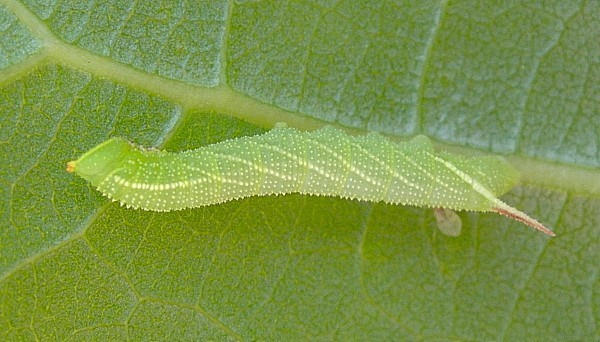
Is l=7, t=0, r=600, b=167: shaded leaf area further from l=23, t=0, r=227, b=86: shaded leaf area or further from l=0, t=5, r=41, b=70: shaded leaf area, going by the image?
l=0, t=5, r=41, b=70: shaded leaf area

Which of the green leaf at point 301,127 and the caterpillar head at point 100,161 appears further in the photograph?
the green leaf at point 301,127

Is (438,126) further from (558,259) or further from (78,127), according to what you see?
(78,127)

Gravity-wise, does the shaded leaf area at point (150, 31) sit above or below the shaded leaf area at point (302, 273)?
above

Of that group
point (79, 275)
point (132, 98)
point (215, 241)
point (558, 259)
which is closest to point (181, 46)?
point (132, 98)

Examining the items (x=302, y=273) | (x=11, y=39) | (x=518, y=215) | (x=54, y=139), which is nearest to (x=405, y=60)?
(x=518, y=215)

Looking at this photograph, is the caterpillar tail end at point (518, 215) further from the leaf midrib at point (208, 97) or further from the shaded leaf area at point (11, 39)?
the shaded leaf area at point (11, 39)

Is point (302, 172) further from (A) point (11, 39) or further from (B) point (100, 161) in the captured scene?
(A) point (11, 39)

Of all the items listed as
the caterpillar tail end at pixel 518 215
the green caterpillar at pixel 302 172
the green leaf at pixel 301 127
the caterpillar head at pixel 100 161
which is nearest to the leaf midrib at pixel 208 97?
the green leaf at pixel 301 127

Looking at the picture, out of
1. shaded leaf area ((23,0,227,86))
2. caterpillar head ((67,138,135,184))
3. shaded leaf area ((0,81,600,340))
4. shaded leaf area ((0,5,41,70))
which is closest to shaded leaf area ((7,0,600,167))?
shaded leaf area ((23,0,227,86))
